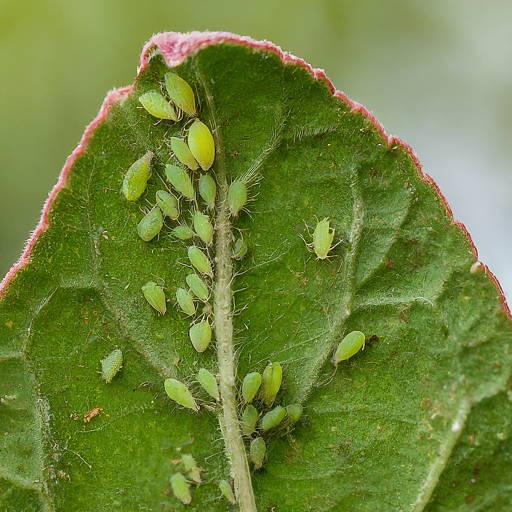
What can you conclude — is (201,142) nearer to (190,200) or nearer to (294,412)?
(190,200)

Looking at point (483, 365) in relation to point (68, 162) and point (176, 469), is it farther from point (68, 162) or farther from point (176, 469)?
point (68, 162)

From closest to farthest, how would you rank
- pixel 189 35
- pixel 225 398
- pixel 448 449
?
pixel 189 35, pixel 448 449, pixel 225 398

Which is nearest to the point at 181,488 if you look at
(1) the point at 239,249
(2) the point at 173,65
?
(1) the point at 239,249

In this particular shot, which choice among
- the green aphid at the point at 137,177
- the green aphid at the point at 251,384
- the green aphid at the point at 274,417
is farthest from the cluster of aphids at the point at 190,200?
the green aphid at the point at 274,417

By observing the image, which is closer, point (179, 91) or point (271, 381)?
point (179, 91)

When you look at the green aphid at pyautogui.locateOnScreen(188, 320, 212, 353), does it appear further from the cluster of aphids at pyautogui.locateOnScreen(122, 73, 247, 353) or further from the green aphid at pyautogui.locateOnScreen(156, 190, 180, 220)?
the green aphid at pyautogui.locateOnScreen(156, 190, 180, 220)

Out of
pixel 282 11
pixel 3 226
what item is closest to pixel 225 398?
pixel 3 226

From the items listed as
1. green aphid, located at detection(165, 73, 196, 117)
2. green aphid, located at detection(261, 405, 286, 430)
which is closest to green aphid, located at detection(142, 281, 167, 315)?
green aphid, located at detection(261, 405, 286, 430)
